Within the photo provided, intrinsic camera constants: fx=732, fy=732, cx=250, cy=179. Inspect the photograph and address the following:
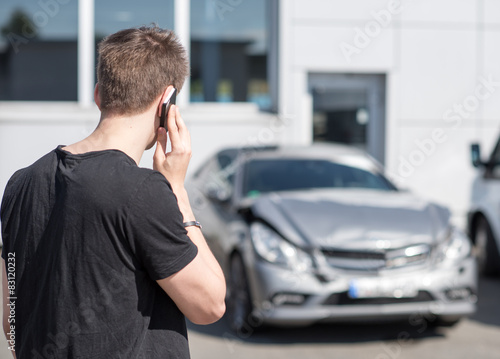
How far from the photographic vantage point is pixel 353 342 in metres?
5.59

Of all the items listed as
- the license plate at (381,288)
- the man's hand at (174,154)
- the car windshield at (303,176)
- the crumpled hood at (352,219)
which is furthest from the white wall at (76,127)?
the man's hand at (174,154)

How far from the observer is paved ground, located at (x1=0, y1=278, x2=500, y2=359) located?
17.3 ft

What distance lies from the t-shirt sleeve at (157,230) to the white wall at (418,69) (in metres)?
10.2

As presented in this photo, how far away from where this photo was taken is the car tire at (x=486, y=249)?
8086 mm

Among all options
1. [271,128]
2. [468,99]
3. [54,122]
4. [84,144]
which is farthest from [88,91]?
[84,144]

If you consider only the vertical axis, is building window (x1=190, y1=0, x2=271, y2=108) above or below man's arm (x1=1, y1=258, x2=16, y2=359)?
above

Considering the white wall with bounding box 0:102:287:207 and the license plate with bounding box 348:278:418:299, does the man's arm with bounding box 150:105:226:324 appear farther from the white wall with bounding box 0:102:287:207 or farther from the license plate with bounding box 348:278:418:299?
the white wall with bounding box 0:102:287:207

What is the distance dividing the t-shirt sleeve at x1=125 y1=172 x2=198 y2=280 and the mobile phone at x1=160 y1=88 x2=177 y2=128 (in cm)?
19

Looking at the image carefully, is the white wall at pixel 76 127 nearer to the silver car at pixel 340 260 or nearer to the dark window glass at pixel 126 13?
the dark window glass at pixel 126 13

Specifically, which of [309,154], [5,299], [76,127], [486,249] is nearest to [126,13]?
[76,127]

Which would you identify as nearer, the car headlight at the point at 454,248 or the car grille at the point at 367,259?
the car grille at the point at 367,259

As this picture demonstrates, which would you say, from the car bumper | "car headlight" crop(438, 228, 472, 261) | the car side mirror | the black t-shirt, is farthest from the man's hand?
the car side mirror

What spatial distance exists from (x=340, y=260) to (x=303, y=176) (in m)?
1.46

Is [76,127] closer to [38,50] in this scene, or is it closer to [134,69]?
[38,50]
